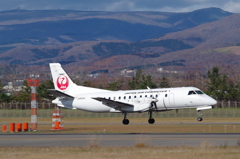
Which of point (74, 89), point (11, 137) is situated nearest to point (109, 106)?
point (74, 89)

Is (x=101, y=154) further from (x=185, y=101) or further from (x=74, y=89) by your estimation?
(x=74, y=89)

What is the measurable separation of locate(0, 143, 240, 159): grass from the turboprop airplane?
19715 millimetres

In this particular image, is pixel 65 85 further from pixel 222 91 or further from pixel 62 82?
pixel 222 91

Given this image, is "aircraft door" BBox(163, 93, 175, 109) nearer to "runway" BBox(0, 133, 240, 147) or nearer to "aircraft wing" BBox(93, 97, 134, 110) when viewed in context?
"aircraft wing" BBox(93, 97, 134, 110)

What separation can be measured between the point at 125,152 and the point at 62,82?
29.7 m

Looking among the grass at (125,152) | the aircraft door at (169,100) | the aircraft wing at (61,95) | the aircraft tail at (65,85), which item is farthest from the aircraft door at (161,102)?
the grass at (125,152)

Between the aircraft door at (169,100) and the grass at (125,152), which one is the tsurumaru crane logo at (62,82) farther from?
the grass at (125,152)

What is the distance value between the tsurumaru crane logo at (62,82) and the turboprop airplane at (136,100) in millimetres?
365

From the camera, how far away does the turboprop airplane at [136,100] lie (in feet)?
175

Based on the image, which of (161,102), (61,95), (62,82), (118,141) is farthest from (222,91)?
(118,141)

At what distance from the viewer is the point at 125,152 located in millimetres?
31219

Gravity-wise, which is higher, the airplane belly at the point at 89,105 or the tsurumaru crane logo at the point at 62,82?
the tsurumaru crane logo at the point at 62,82

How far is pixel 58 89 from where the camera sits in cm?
6019

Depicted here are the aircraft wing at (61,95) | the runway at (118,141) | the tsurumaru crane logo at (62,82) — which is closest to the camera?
the runway at (118,141)
